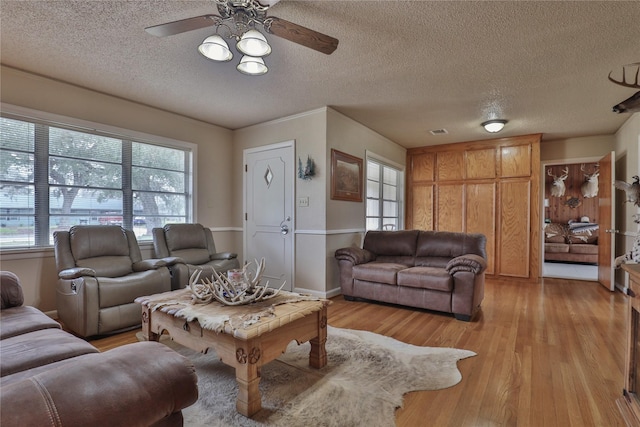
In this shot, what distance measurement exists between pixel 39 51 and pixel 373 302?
13.6 feet

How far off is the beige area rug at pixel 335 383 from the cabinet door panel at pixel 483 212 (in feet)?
12.0

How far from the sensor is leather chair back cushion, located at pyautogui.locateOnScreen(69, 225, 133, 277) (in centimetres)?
310

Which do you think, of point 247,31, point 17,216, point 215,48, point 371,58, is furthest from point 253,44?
point 17,216

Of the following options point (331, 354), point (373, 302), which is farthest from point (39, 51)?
point (373, 302)

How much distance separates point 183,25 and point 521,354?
10.9 ft

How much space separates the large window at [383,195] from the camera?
526cm

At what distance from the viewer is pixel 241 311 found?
6.35 feet

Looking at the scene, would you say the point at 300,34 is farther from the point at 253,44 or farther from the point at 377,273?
the point at 377,273

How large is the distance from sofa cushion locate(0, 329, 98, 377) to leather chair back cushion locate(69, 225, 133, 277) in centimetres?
162

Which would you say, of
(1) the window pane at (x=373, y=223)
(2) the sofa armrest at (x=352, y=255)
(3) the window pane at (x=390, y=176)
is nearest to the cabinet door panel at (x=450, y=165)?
A: (3) the window pane at (x=390, y=176)

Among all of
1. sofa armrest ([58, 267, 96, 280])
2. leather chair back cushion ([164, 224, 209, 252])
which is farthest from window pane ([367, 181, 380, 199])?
sofa armrest ([58, 267, 96, 280])

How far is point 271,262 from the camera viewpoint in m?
4.64

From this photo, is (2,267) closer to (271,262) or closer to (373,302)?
(271,262)

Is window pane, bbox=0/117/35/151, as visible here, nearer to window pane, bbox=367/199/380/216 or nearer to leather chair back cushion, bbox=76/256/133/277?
leather chair back cushion, bbox=76/256/133/277
